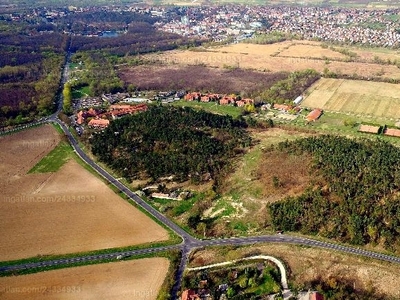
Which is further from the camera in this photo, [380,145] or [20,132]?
[20,132]

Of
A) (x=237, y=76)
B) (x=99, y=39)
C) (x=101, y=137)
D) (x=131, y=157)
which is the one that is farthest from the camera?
(x=99, y=39)

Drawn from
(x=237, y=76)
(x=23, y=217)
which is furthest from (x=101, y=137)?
(x=237, y=76)

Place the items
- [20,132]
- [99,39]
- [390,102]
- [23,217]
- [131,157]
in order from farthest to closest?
1. [99,39]
2. [390,102]
3. [20,132]
4. [131,157]
5. [23,217]

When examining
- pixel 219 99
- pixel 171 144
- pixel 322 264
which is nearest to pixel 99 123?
pixel 171 144

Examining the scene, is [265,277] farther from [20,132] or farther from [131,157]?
[20,132]

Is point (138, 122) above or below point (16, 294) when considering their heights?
above

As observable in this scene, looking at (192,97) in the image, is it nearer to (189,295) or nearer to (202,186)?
(202,186)

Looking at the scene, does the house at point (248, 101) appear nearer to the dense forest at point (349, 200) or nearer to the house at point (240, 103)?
the house at point (240, 103)
